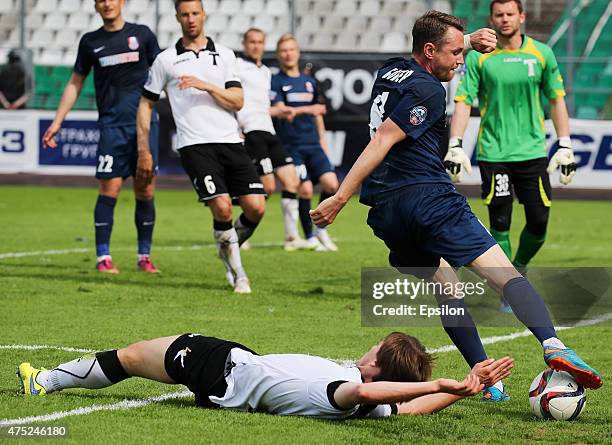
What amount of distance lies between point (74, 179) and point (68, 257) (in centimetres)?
1149

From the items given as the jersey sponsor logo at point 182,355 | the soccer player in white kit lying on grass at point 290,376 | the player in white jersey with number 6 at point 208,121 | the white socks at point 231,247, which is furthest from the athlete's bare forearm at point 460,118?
the jersey sponsor logo at point 182,355

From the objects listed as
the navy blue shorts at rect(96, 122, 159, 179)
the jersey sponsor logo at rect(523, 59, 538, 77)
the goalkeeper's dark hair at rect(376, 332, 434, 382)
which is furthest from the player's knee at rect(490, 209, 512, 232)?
the goalkeeper's dark hair at rect(376, 332, 434, 382)

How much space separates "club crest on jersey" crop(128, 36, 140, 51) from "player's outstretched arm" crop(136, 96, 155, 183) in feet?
3.06

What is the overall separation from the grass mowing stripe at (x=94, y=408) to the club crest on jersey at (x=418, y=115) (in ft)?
5.78

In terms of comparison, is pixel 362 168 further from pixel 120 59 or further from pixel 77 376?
pixel 120 59

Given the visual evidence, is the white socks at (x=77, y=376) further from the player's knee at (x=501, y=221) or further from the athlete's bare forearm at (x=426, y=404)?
the player's knee at (x=501, y=221)

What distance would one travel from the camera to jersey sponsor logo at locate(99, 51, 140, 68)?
1092 cm

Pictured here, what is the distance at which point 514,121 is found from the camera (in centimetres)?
910

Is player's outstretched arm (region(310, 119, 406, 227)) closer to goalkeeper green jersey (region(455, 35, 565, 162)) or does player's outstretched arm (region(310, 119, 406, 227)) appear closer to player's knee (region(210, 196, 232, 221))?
goalkeeper green jersey (region(455, 35, 565, 162))

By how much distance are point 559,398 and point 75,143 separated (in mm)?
17533

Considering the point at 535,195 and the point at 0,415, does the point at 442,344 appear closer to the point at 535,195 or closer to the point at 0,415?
the point at 535,195

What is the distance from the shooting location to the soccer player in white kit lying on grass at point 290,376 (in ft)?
16.5

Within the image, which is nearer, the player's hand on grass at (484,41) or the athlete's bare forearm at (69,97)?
the player's hand on grass at (484,41)

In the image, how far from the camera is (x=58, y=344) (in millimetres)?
7289
